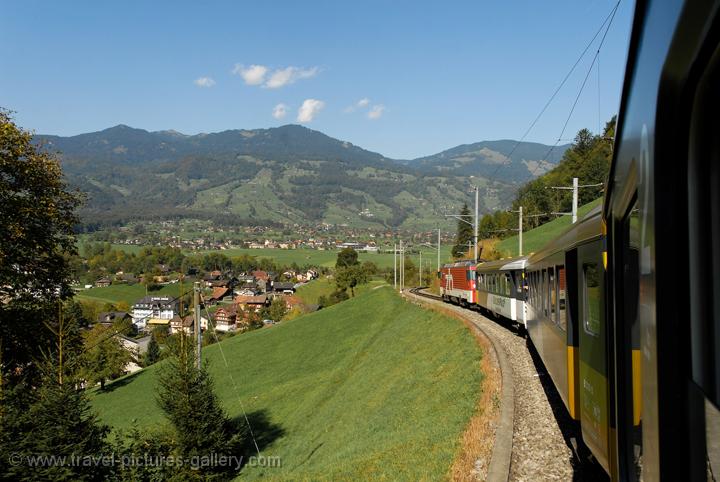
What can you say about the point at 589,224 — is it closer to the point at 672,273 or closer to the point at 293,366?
the point at 672,273

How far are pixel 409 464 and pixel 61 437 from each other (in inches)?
387

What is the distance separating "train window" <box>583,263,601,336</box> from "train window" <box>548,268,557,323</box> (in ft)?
10.4

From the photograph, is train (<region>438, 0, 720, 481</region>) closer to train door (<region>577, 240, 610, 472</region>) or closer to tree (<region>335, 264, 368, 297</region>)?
train door (<region>577, 240, 610, 472</region>)

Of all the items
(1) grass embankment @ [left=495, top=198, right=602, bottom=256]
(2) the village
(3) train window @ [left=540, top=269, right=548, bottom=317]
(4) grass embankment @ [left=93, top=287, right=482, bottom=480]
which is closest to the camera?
(3) train window @ [left=540, top=269, right=548, bottom=317]

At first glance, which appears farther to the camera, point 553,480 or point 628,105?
point 553,480

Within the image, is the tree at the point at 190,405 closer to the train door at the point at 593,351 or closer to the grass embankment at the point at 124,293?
the train door at the point at 593,351

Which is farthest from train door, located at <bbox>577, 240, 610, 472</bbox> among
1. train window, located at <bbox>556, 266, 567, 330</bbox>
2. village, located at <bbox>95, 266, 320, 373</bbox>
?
village, located at <bbox>95, 266, 320, 373</bbox>

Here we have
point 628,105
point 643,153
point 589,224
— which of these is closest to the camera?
point 643,153

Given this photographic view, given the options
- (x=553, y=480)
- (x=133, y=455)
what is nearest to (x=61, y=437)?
(x=133, y=455)

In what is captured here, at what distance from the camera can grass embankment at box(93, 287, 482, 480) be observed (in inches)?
502

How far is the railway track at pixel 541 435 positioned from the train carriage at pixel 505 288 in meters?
5.35

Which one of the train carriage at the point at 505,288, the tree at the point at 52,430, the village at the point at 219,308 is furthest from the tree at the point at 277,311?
the tree at the point at 52,430

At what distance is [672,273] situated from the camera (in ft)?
6.54

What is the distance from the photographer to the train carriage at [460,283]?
1505 inches
